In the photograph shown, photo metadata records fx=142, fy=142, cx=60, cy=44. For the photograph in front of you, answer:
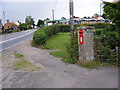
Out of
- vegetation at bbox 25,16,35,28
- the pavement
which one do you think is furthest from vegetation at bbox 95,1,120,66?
vegetation at bbox 25,16,35,28

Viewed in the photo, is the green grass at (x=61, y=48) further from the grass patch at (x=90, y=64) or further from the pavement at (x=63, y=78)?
the pavement at (x=63, y=78)

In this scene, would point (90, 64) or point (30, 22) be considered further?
point (30, 22)

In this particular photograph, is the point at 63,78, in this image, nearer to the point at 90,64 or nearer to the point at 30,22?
the point at 90,64

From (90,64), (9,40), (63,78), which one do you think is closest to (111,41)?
(90,64)

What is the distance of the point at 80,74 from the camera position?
564 centimetres

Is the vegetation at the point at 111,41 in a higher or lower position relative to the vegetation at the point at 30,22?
lower

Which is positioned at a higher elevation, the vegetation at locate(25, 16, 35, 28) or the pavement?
the vegetation at locate(25, 16, 35, 28)

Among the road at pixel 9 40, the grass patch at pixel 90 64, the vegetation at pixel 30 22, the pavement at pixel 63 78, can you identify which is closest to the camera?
the pavement at pixel 63 78

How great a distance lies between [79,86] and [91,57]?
279 cm

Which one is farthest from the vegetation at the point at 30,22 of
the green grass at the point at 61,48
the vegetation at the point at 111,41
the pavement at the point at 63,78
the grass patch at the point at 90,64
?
the pavement at the point at 63,78

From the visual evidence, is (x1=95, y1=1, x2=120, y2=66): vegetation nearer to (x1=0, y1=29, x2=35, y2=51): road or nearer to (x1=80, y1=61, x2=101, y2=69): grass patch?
(x1=80, y1=61, x2=101, y2=69): grass patch

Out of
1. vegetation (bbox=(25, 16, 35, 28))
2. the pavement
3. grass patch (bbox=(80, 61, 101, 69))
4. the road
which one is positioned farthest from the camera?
vegetation (bbox=(25, 16, 35, 28))

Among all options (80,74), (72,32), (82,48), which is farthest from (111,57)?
(72,32)

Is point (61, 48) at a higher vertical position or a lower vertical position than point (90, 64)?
lower
